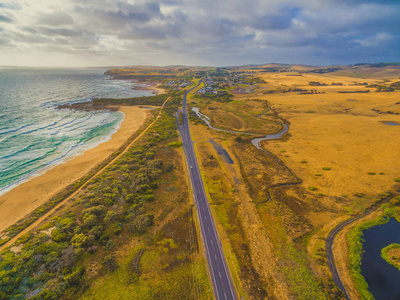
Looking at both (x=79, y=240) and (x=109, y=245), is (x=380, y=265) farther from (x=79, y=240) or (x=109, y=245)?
(x=79, y=240)

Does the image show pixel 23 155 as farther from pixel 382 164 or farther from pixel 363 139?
pixel 363 139

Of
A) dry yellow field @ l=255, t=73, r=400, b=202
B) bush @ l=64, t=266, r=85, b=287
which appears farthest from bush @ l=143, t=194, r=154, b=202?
dry yellow field @ l=255, t=73, r=400, b=202

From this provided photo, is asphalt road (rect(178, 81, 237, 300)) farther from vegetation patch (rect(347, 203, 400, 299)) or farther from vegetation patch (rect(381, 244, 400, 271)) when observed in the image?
vegetation patch (rect(381, 244, 400, 271))

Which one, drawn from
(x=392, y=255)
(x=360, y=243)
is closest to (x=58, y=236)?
(x=360, y=243)

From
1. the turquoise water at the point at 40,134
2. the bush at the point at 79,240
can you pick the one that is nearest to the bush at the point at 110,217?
the bush at the point at 79,240

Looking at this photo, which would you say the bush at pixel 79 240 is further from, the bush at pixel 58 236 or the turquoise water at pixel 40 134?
the turquoise water at pixel 40 134

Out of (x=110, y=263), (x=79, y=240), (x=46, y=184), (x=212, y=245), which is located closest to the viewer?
(x=110, y=263)

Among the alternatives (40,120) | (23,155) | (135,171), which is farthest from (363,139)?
(40,120)
